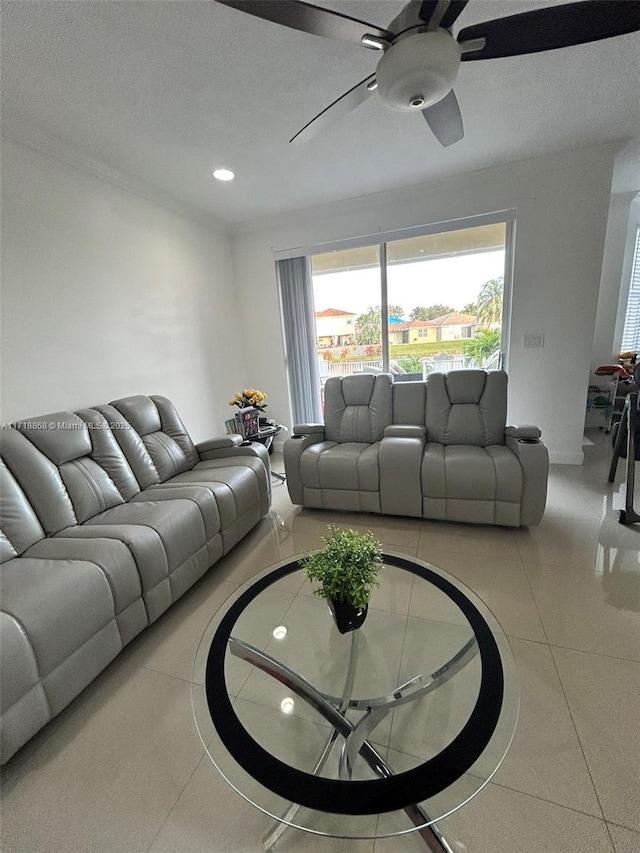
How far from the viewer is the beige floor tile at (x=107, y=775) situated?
3.15ft

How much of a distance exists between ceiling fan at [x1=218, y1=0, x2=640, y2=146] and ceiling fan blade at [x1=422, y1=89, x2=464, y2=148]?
24 cm

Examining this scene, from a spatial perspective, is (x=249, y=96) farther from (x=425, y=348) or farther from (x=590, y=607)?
(x=590, y=607)

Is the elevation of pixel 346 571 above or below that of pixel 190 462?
above

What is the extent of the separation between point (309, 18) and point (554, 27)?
0.85 meters

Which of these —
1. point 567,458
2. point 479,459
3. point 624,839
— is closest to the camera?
point 624,839

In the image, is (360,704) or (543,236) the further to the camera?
(543,236)

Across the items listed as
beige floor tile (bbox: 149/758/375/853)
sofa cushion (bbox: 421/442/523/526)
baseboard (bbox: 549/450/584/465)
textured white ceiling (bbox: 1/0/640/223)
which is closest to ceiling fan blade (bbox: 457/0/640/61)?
textured white ceiling (bbox: 1/0/640/223)

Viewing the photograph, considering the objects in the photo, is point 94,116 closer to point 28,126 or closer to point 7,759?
point 28,126

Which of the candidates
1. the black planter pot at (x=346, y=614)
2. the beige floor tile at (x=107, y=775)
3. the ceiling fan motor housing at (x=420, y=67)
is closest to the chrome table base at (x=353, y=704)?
the black planter pot at (x=346, y=614)

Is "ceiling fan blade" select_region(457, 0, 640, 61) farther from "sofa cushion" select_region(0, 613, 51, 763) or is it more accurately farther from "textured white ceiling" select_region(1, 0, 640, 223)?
"sofa cushion" select_region(0, 613, 51, 763)

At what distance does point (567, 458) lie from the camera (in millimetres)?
3303

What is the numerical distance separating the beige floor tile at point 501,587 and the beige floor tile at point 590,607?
0.05 metres

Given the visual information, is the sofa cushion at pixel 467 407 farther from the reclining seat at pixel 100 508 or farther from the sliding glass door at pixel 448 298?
the reclining seat at pixel 100 508

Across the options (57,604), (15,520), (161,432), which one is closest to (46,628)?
(57,604)
